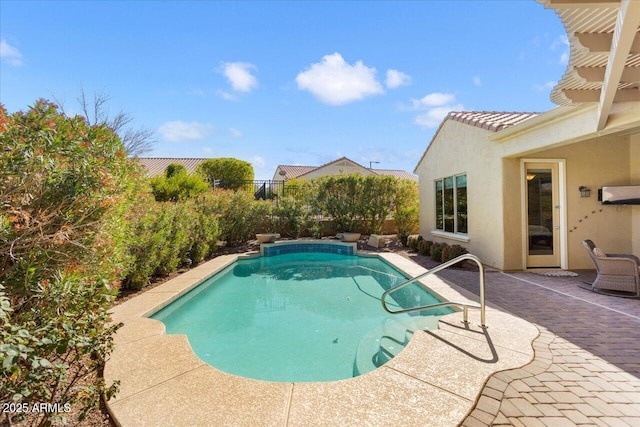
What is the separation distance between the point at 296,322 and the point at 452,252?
6033 millimetres

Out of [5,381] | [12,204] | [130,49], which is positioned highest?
[130,49]

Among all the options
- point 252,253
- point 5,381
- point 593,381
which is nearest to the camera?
point 5,381

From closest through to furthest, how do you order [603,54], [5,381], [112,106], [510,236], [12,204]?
[5,381]
[12,204]
[603,54]
[510,236]
[112,106]

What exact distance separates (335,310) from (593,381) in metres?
4.49

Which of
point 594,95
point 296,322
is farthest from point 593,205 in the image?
point 296,322

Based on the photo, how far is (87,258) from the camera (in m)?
3.53

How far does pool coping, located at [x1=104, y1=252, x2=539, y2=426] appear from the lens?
273cm

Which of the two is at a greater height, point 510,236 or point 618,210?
point 618,210

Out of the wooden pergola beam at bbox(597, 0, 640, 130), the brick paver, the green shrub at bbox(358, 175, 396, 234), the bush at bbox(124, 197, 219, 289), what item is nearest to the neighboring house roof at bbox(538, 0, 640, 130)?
the wooden pergola beam at bbox(597, 0, 640, 130)

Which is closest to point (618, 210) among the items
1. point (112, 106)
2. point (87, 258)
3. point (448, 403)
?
point (448, 403)

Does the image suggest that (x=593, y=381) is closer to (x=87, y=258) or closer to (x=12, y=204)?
(x=87, y=258)

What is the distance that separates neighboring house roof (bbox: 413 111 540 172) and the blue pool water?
5229 mm

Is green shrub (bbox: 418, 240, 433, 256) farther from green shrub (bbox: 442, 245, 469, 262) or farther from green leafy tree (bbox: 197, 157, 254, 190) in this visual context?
green leafy tree (bbox: 197, 157, 254, 190)

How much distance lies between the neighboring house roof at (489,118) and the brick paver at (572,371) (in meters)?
4.80
